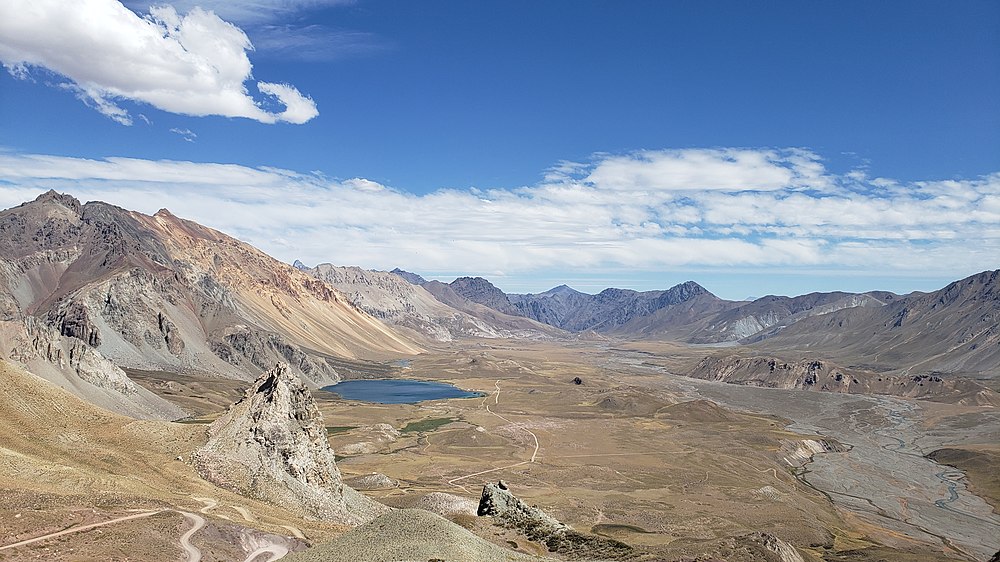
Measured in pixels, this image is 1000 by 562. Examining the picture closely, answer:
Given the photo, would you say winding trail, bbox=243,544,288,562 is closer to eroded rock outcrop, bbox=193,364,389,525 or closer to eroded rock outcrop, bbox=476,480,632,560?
eroded rock outcrop, bbox=193,364,389,525

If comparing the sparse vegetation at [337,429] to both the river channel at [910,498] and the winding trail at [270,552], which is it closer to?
the river channel at [910,498]

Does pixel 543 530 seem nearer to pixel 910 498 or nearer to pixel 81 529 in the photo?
pixel 81 529

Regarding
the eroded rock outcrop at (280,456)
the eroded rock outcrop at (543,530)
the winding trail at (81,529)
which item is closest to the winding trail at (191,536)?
the winding trail at (81,529)

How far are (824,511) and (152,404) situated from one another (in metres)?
171

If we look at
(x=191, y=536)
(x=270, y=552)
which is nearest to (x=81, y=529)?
(x=191, y=536)

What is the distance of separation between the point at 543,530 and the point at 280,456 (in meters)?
33.0

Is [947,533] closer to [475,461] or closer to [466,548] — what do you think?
[475,461]

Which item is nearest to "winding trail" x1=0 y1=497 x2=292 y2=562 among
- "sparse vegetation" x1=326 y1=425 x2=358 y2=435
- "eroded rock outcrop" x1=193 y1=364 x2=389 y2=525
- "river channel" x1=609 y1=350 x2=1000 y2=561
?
"eroded rock outcrop" x1=193 y1=364 x2=389 y2=525

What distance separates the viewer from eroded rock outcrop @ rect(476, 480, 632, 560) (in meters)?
69.0

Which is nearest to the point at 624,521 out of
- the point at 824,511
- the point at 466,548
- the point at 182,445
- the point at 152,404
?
the point at 824,511

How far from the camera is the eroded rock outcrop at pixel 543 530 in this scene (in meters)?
69.0

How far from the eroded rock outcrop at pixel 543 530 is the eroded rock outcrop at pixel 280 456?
50.4 ft

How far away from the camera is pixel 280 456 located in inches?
2990

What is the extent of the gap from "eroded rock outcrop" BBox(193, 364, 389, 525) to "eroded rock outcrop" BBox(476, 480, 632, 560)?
15348mm
